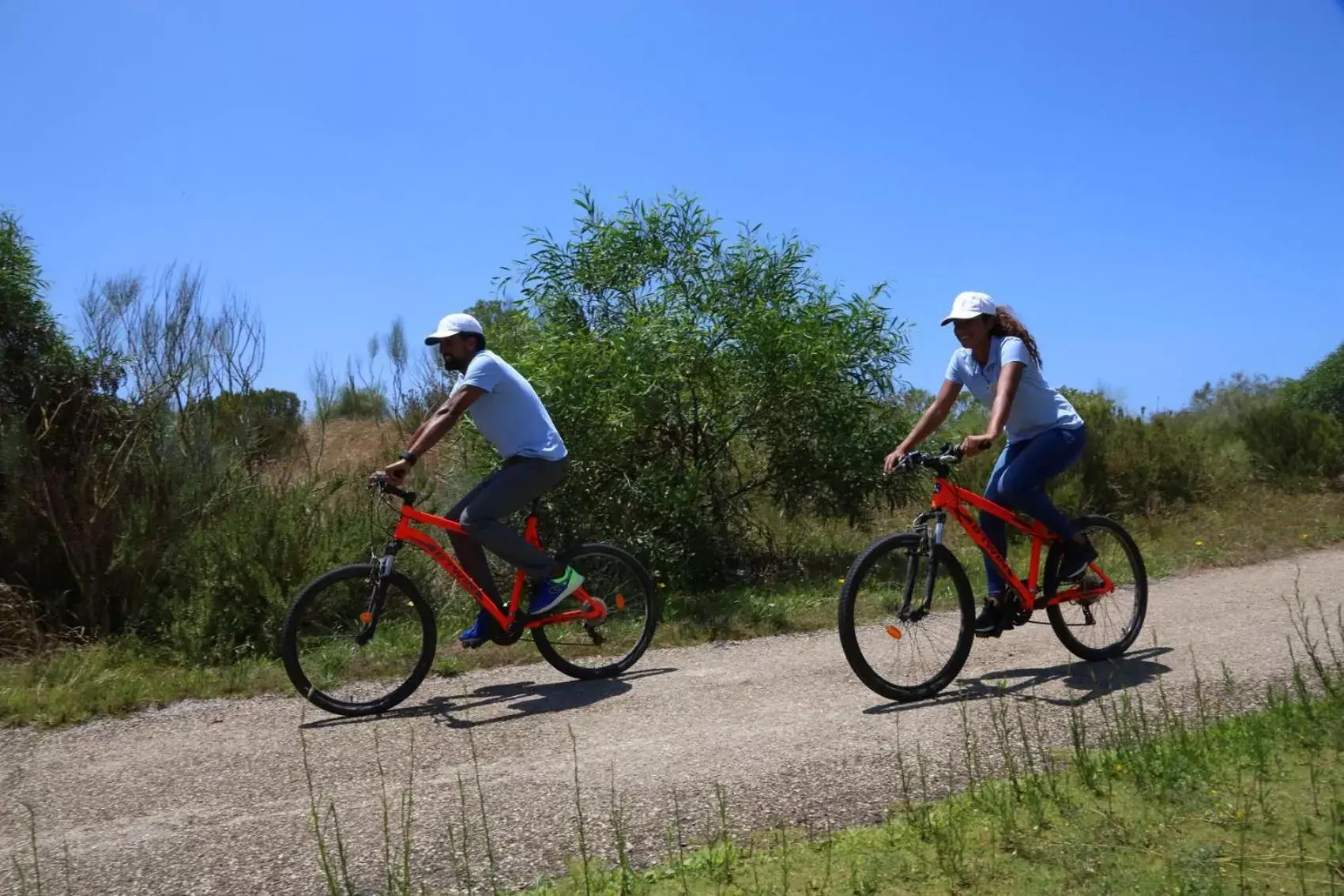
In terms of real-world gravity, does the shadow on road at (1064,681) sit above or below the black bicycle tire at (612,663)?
below

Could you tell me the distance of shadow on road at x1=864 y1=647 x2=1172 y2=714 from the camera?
531 cm

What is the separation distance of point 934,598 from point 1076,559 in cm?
107

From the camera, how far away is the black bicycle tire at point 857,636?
5.29 m

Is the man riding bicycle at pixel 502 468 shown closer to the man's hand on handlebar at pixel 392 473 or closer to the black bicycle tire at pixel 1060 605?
the man's hand on handlebar at pixel 392 473

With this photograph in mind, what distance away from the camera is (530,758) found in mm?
4758

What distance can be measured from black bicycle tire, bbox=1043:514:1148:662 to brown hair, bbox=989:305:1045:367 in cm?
101

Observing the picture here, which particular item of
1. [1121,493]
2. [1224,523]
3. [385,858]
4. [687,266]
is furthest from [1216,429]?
[385,858]

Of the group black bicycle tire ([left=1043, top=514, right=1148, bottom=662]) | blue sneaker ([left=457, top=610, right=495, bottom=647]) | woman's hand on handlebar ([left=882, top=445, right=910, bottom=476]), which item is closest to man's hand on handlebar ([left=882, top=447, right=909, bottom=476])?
woman's hand on handlebar ([left=882, top=445, right=910, bottom=476])

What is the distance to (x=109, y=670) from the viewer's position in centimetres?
667

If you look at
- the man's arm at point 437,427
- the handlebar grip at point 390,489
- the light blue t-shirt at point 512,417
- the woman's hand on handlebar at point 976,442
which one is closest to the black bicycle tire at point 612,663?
the light blue t-shirt at point 512,417

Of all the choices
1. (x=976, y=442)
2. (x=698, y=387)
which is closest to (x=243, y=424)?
(x=698, y=387)

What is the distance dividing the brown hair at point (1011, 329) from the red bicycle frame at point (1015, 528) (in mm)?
819

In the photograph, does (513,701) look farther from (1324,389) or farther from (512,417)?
(1324,389)

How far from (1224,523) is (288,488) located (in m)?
9.75
